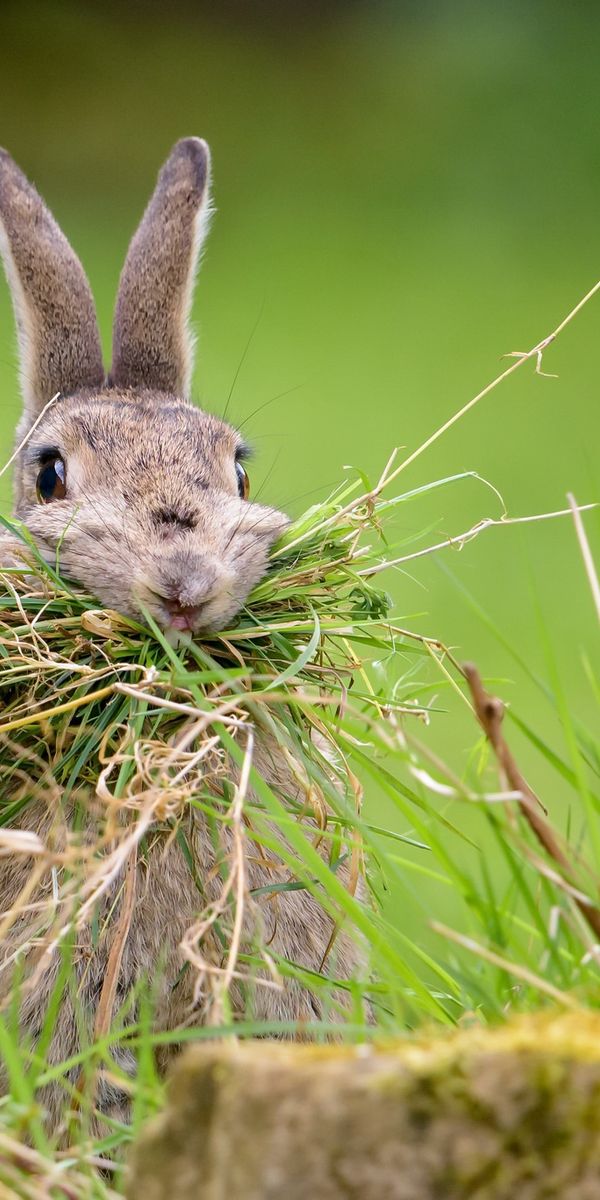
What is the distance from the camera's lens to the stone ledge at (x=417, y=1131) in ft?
2.74

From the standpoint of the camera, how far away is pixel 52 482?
2158 millimetres

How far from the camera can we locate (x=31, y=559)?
1813mm

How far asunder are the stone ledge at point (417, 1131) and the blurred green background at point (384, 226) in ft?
5.48

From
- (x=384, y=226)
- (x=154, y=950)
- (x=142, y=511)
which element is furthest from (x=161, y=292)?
(x=384, y=226)

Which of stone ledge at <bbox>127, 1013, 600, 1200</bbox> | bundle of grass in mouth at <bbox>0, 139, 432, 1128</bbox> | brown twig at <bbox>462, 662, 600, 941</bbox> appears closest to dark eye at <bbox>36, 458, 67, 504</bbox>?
bundle of grass in mouth at <bbox>0, 139, 432, 1128</bbox>

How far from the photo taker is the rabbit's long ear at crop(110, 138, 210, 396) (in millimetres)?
2549

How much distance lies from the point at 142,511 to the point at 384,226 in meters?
6.98

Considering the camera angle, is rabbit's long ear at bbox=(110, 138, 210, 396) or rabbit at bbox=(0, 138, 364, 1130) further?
rabbit's long ear at bbox=(110, 138, 210, 396)

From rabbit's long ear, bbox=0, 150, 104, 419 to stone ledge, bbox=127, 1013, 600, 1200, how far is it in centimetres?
182

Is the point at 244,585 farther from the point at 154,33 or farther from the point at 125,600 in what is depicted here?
the point at 154,33

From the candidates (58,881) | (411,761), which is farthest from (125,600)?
(411,761)

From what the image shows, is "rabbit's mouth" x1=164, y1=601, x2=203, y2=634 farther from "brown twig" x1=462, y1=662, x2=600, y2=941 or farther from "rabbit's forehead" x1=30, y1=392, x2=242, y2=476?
"brown twig" x1=462, y1=662, x2=600, y2=941

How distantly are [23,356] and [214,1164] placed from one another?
1.92 m

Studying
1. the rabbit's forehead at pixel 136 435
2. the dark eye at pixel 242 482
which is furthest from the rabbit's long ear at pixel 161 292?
the dark eye at pixel 242 482
